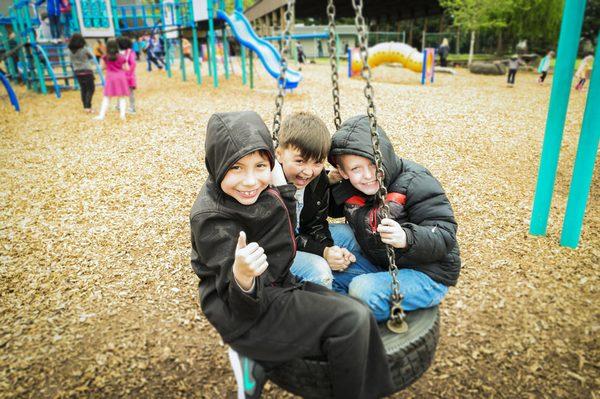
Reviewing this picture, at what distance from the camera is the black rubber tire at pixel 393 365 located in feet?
5.67

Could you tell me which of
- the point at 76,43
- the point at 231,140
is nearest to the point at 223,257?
the point at 231,140

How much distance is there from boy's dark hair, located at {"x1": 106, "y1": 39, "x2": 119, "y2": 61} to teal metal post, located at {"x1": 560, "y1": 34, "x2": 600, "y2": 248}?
755 centimetres

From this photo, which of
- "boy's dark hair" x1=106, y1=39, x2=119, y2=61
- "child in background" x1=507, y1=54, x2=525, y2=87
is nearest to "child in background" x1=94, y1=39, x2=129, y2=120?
"boy's dark hair" x1=106, y1=39, x2=119, y2=61

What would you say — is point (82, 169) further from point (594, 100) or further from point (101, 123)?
point (594, 100)

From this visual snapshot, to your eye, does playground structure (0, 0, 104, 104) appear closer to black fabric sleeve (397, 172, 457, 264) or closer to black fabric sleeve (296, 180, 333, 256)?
black fabric sleeve (296, 180, 333, 256)

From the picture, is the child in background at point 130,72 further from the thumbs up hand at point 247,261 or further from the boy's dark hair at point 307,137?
the thumbs up hand at point 247,261

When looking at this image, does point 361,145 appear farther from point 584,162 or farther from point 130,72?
point 130,72

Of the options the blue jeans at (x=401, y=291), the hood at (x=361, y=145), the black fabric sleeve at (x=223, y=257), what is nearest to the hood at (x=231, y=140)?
the black fabric sleeve at (x=223, y=257)

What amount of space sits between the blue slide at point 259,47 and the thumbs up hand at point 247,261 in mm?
8934

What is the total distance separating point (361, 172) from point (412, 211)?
343 millimetres

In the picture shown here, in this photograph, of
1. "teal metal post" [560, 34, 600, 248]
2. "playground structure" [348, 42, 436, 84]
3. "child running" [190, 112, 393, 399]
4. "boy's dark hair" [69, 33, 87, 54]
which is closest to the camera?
"child running" [190, 112, 393, 399]

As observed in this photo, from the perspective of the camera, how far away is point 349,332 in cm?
167

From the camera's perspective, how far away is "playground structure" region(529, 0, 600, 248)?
2.98 metres

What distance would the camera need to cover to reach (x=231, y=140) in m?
1.77
